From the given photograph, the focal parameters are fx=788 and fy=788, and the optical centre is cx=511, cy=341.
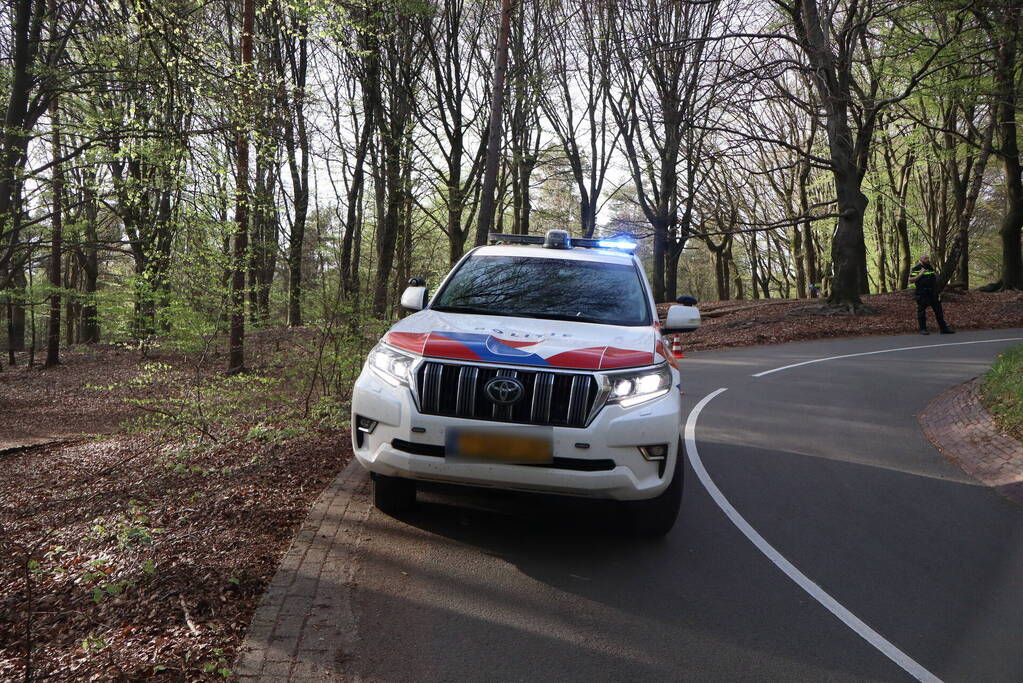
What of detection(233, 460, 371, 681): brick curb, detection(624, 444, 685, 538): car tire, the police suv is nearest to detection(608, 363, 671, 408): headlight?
the police suv

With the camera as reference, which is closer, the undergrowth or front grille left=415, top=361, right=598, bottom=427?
front grille left=415, top=361, right=598, bottom=427

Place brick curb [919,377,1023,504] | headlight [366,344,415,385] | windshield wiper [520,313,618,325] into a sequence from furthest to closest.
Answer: brick curb [919,377,1023,504], windshield wiper [520,313,618,325], headlight [366,344,415,385]

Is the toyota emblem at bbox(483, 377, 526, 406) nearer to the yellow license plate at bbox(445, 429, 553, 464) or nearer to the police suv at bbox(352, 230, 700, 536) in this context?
the police suv at bbox(352, 230, 700, 536)

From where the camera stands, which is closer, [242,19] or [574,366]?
[574,366]

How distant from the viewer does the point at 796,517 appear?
20.5 ft

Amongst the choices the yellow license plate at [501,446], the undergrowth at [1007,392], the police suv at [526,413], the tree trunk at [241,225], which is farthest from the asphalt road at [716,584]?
the tree trunk at [241,225]

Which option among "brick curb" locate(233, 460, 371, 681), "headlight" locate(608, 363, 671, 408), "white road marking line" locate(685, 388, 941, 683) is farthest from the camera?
"headlight" locate(608, 363, 671, 408)

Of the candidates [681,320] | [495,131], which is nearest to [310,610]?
[681,320]

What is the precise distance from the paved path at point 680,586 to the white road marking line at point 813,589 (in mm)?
13

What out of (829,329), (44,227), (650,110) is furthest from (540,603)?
(650,110)

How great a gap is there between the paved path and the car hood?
1.28m

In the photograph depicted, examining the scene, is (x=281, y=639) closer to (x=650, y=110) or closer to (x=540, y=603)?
(x=540, y=603)

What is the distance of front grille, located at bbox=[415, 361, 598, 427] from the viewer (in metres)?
4.75

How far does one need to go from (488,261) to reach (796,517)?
327cm
